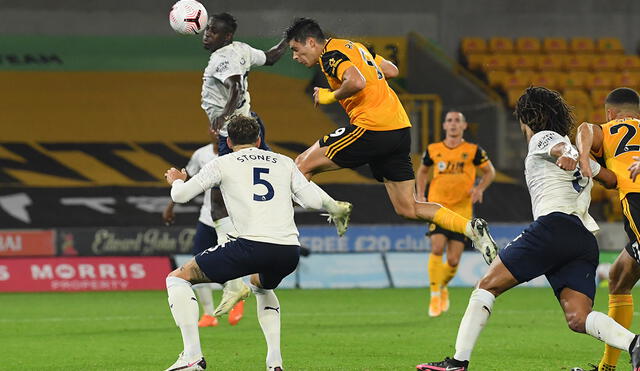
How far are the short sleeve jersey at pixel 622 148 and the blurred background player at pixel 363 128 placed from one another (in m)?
1.26

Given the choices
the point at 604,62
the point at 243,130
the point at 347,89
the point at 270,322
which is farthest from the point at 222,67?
the point at 604,62

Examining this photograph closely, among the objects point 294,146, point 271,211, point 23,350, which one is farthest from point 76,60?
point 271,211

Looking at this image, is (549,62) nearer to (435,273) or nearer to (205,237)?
(435,273)

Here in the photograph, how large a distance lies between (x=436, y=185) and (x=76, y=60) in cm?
1496

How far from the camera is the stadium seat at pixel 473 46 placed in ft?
87.5

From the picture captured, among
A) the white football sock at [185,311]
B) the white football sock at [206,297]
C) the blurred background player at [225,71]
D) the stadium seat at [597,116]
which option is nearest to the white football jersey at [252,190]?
the white football sock at [185,311]

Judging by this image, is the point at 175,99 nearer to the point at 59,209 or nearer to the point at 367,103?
the point at 59,209

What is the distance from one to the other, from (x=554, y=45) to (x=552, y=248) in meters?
21.0

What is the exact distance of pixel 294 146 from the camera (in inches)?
918

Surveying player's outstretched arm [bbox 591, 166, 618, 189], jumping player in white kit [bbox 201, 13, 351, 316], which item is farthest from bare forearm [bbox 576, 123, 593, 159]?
jumping player in white kit [bbox 201, 13, 351, 316]

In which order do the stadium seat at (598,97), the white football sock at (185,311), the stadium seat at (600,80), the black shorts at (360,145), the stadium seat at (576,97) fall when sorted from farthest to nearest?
the stadium seat at (600,80) < the stadium seat at (598,97) < the stadium seat at (576,97) < the black shorts at (360,145) < the white football sock at (185,311)

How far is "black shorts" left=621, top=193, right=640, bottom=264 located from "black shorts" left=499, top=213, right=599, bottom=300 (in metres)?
0.56

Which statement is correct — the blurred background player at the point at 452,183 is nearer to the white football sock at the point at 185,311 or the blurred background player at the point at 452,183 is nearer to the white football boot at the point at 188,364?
the white football sock at the point at 185,311

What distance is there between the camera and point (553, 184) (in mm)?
7121
